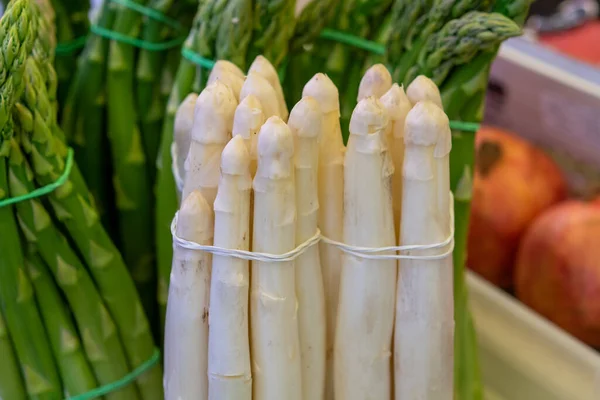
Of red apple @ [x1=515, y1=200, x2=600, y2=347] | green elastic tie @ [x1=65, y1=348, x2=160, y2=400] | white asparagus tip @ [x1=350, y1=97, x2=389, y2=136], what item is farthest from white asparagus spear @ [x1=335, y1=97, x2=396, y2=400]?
red apple @ [x1=515, y1=200, x2=600, y2=347]

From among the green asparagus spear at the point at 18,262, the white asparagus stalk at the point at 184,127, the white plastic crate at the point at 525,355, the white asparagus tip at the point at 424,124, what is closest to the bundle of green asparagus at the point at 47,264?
the green asparagus spear at the point at 18,262

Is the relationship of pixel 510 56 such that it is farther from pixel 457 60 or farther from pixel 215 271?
pixel 215 271

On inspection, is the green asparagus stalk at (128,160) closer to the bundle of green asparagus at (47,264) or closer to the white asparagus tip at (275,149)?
the bundle of green asparagus at (47,264)

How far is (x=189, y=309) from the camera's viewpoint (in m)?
0.59

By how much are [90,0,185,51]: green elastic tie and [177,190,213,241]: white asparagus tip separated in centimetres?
32

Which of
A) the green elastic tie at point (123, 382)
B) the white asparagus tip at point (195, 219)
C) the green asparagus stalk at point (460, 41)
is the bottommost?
the green elastic tie at point (123, 382)

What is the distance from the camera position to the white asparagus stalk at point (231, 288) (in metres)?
0.55

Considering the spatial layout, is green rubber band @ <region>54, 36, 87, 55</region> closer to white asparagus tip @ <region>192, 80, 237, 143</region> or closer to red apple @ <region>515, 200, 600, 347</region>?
white asparagus tip @ <region>192, 80, 237, 143</region>

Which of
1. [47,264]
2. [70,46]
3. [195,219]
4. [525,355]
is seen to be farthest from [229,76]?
[525,355]

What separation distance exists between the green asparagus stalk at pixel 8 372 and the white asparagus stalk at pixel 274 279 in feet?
0.76

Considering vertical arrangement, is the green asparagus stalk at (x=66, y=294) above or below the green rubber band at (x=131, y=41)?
below

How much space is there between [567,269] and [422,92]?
510 millimetres

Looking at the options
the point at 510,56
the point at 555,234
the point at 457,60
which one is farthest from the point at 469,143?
the point at 510,56

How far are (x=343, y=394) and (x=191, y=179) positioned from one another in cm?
23
